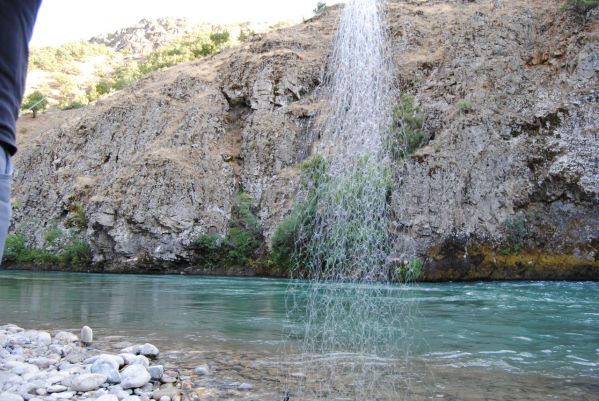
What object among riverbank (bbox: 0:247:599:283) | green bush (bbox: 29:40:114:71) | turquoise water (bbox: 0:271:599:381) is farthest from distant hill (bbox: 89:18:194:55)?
turquoise water (bbox: 0:271:599:381)

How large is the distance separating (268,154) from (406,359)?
2707 cm

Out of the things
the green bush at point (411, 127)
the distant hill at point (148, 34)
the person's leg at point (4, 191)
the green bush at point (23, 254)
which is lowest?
the green bush at point (23, 254)

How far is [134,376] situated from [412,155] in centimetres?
2157

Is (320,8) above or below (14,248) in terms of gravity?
above

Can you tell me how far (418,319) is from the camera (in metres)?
10.2

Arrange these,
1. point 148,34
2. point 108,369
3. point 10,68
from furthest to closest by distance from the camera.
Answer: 1. point 148,34
2. point 108,369
3. point 10,68

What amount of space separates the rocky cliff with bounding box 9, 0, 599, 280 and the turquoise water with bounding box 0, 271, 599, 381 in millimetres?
6479

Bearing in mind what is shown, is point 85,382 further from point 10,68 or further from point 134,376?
point 10,68

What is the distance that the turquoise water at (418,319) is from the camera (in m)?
6.96

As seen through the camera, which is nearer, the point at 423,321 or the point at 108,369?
the point at 108,369

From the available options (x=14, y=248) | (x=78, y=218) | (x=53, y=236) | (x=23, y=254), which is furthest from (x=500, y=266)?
(x=14, y=248)

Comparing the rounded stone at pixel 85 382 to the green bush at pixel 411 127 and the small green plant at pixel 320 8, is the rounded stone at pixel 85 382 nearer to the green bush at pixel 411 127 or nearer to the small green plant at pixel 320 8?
the green bush at pixel 411 127

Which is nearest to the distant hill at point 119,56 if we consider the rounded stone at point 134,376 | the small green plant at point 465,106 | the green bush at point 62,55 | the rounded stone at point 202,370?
the green bush at point 62,55

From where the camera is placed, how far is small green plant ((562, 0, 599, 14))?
28.3 meters
